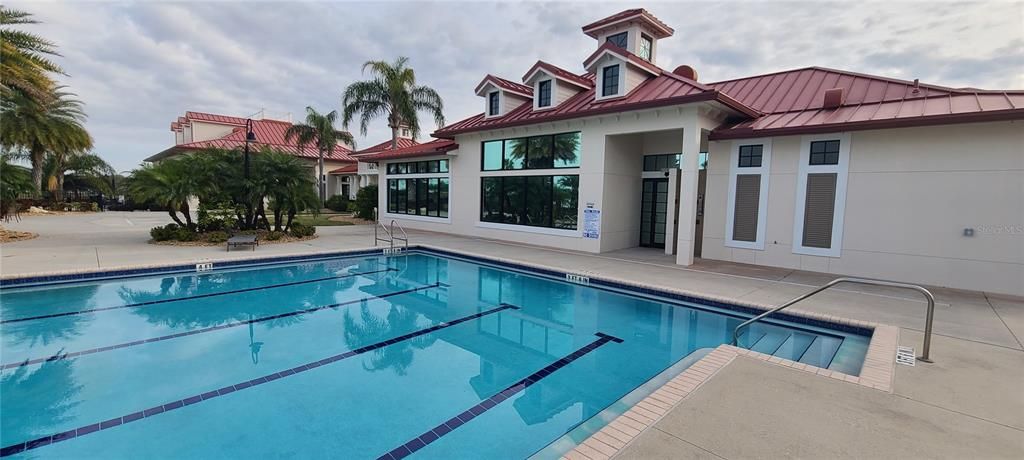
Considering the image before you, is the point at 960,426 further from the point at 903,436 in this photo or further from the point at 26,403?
the point at 26,403

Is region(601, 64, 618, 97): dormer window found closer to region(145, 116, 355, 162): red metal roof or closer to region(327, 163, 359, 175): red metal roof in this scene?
region(145, 116, 355, 162): red metal roof

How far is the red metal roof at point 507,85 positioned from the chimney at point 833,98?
877 cm

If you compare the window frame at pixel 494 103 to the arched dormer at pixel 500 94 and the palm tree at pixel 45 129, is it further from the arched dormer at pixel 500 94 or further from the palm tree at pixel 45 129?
the palm tree at pixel 45 129

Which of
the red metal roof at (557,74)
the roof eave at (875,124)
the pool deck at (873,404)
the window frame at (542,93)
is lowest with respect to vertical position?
the pool deck at (873,404)

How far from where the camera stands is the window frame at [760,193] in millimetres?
10211

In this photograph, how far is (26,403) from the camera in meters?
4.03

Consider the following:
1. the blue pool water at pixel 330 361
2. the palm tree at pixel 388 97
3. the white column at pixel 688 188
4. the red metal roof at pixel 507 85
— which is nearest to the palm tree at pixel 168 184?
the blue pool water at pixel 330 361

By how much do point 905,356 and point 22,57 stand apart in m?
20.3

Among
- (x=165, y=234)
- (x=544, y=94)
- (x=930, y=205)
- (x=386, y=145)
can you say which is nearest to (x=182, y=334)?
(x=165, y=234)

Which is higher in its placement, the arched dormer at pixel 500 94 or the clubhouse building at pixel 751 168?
the arched dormer at pixel 500 94

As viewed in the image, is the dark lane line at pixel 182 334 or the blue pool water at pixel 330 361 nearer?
the blue pool water at pixel 330 361

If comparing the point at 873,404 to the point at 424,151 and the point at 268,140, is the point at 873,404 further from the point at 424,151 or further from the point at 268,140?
the point at 268,140

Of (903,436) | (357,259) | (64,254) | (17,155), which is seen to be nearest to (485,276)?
(357,259)

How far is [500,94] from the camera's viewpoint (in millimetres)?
15008
